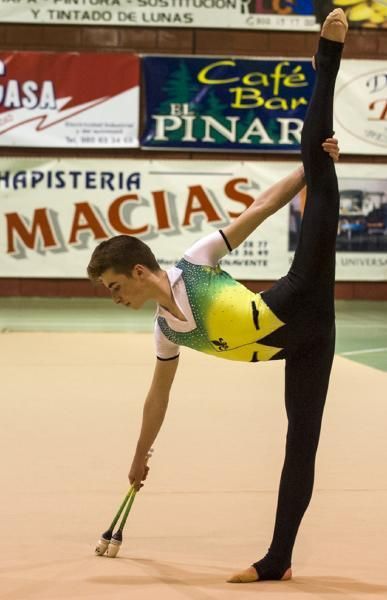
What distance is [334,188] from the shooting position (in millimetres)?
3045

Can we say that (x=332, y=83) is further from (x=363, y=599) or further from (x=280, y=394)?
(x=280, y=394)

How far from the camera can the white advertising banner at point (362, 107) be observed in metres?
13.6

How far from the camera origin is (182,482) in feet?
14.3

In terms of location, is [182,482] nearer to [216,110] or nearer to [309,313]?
[309,313]

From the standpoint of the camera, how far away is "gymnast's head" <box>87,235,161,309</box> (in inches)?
117

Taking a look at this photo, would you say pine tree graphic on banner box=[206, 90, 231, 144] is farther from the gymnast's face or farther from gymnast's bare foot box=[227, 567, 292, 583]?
gymnast's bare foot box=[227, 567, 292, 583]

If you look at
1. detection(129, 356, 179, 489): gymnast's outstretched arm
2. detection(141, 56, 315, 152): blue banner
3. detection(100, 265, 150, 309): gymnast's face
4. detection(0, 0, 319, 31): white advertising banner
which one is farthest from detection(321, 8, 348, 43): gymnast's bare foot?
detection(0, 0, 319, 31): white advertising banner

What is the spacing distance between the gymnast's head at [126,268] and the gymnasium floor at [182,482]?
0.90m

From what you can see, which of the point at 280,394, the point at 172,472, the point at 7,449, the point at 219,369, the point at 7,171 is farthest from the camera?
the point at 7,171

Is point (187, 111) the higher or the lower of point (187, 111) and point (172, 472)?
the higher

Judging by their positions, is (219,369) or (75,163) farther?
(75,163)

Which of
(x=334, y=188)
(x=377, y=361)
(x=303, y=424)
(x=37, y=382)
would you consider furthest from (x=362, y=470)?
(x=377, y=361)

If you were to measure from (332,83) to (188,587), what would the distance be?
1.60 metres

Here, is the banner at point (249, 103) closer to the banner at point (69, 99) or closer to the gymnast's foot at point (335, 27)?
the banner at point (69, 99)
